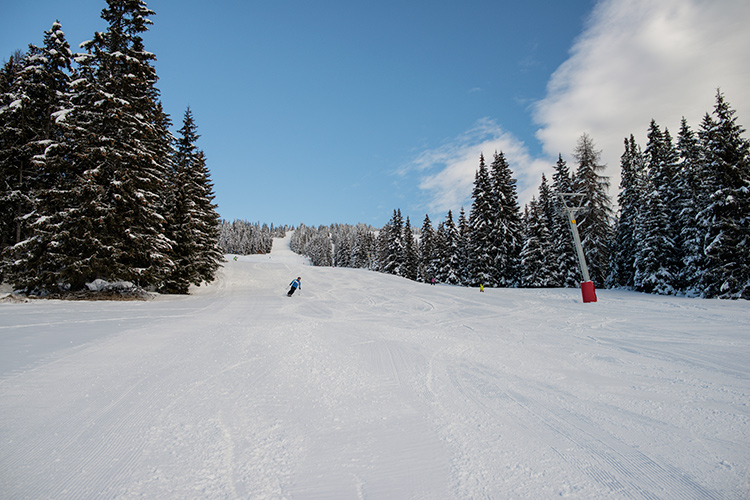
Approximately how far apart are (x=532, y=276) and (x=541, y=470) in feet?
101

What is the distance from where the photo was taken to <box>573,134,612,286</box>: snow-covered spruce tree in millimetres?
29344

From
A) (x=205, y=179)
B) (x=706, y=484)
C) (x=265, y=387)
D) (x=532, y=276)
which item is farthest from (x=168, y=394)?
(x=532, y=276)

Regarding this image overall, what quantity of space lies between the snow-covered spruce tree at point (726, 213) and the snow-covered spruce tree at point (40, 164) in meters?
34.3

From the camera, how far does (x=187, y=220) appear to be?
20609mm

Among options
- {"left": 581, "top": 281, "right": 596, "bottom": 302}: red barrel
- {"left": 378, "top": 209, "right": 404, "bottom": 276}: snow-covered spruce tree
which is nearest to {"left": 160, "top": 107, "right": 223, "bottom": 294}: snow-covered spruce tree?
{"left": 581, "top": 281, "right": 596, "bottom": 302}: red barrel

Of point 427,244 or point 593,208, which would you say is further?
point 427,244

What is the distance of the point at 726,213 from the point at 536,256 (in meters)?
13.2

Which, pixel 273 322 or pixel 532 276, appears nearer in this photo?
pixel 273 322

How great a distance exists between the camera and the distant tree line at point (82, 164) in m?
13.4

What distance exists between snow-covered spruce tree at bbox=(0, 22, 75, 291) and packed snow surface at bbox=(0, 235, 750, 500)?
22.0 feet

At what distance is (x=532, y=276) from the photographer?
3036 centimetres

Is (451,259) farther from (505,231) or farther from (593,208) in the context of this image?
(593,208)

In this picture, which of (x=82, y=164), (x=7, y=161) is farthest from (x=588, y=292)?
(x=7, y=161)

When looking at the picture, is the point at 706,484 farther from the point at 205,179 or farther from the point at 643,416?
the point at 205,179
